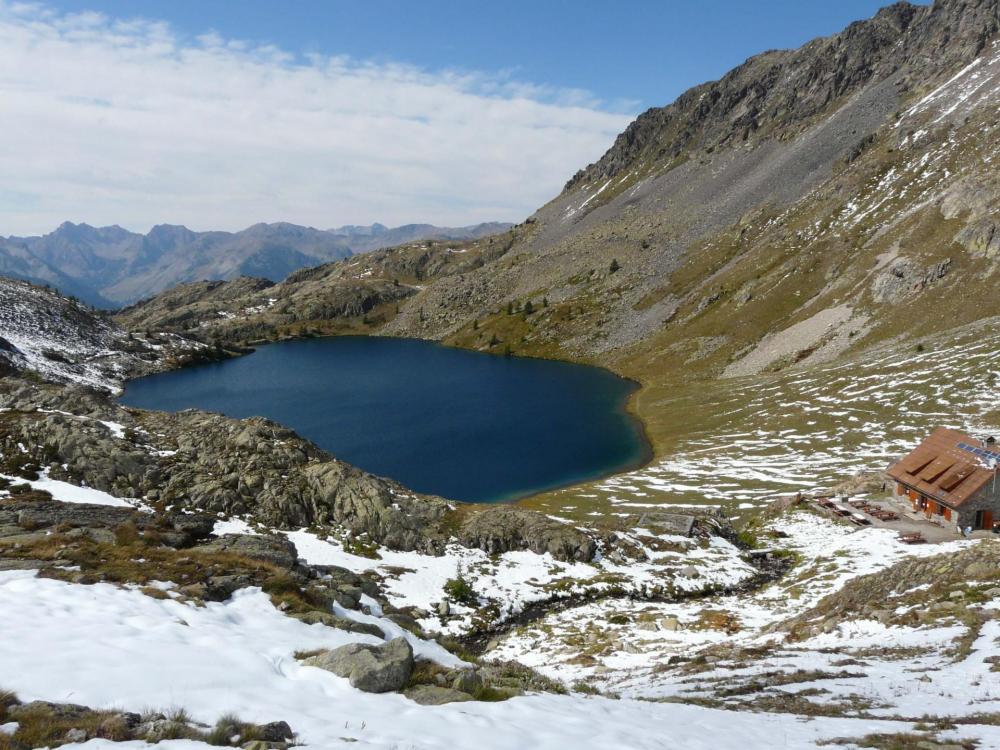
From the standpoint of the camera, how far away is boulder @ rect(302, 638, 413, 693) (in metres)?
12.4

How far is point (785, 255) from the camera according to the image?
144750mm

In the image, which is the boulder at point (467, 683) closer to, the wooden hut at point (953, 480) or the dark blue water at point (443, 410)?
the wooden hut at point (953, 480)

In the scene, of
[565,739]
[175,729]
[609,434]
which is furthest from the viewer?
[609,434]

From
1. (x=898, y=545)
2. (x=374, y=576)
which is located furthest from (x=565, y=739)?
(x=898, y=545)

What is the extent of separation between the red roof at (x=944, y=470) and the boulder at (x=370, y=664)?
4407 cm

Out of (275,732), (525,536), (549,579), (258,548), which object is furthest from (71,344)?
(275,732)

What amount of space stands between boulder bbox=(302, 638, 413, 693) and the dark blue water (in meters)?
56.2

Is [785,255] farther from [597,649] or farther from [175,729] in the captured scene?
[175,729]

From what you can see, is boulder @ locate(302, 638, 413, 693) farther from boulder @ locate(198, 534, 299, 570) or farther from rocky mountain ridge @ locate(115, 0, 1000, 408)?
rocky mountain ridge @ locate(115, 0, 1000, 408)

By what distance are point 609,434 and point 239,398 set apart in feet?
290

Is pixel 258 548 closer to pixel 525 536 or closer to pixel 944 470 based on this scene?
pixel 525 536

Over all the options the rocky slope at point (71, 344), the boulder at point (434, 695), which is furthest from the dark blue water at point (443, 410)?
the boulder at point (434, 695)

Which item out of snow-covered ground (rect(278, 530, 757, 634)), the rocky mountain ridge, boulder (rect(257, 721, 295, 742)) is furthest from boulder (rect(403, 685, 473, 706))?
the rocky mountain ridge

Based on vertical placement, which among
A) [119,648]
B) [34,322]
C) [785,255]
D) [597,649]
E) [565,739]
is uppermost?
[785,255]
